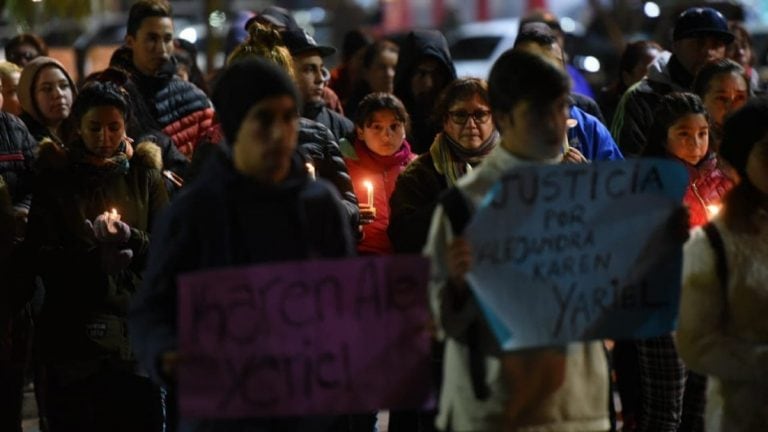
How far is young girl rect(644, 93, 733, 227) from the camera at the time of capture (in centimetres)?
866

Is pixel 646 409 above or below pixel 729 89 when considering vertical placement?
below

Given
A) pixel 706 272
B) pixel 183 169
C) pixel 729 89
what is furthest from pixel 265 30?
pixel 706 272

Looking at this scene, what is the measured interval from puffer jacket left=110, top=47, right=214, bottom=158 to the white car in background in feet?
55.6

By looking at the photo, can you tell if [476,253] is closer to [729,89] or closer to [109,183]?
[109,183]

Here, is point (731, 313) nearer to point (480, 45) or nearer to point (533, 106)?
point (533, 106)

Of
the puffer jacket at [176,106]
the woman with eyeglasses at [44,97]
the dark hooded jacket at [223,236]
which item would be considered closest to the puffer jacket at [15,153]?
the puffer jacket at [176,106]

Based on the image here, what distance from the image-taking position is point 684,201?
8484 mm

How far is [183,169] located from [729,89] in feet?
9.31

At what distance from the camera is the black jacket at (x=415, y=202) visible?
8.00 meters

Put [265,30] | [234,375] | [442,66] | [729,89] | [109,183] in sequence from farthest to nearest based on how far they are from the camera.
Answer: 1. [442,66]
2. [729,89]
3. [265,30]
4. [109,183]
5. [234,375]

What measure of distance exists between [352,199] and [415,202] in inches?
25.3

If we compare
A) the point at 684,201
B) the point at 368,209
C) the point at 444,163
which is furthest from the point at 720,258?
the point at 368,209

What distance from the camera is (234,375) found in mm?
5305

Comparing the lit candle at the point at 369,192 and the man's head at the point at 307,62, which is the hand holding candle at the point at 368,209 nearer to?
the lit candle at the point at 369,192
